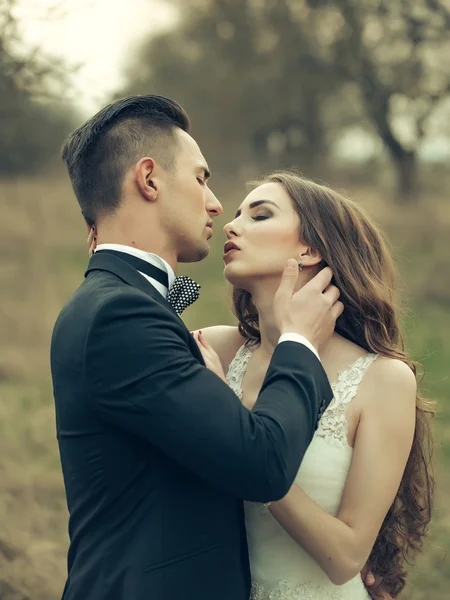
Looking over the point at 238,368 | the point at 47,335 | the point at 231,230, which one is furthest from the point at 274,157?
the point at 231,230

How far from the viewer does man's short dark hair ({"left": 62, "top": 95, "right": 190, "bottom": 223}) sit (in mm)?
2352

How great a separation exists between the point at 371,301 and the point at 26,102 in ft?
9.81

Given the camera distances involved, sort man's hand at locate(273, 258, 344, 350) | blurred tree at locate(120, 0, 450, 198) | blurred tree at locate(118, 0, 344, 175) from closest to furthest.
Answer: man's hand at locate(273, 258, 344, 350)
blurred tree at locate(118, 0, 344, 175)
blurred tree at locate(120, 0, 450, 198)

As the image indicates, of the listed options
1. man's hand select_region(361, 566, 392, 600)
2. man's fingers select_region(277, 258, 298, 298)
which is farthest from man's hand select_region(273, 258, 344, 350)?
man's hand select_region(361, 566, 392, 600)

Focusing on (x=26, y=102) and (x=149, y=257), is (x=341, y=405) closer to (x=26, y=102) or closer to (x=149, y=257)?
(x=149, y=257)

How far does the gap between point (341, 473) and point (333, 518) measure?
0.20m

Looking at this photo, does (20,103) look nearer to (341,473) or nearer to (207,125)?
(341,473)

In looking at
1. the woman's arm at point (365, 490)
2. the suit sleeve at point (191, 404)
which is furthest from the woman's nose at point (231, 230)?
the suit sleeve at point (191, 404)

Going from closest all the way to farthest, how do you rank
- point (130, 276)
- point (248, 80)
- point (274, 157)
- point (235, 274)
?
point (130, 276)
point (235, 274)
point (274, 157)
point (248, 80)

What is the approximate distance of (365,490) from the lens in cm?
250

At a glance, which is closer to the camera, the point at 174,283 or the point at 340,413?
the point at 174,283

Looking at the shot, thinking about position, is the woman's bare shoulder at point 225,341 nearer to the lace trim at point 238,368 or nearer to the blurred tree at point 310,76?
the lace trim at point 238,368

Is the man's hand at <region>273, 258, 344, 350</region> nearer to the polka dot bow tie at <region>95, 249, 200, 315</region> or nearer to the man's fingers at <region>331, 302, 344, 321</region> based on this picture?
the man's fingers at <region>331, 302, 344, 321</region>

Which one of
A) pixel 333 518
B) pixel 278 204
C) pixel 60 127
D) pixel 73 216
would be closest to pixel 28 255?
pixel 73 216
